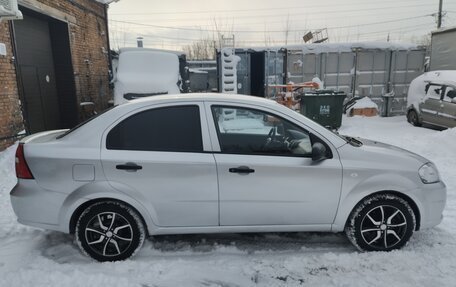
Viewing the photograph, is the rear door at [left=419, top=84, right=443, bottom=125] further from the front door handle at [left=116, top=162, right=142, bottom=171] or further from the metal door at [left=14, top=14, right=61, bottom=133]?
the metal door at [left=14, top=14, right=61, bottom=133]

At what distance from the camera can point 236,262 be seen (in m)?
3.31

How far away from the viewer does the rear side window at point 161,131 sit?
10.6 feet

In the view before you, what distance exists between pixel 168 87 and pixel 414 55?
1126 cm

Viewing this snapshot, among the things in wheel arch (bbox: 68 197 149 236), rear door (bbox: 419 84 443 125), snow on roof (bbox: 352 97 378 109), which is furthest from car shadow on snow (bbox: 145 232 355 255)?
snow on roof (bbox: 352 97 378 109)

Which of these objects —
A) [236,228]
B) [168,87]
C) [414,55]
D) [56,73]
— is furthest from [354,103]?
[236,228]

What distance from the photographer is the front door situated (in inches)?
126

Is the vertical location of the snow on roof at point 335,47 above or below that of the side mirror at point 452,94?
above

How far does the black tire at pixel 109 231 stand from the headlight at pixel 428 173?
2.79 meters

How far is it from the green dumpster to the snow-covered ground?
7084 millimetres

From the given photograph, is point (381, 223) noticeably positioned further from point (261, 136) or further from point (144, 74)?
point (144, 74)

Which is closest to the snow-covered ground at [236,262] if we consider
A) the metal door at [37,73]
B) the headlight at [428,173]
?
the headlight at [428,173]

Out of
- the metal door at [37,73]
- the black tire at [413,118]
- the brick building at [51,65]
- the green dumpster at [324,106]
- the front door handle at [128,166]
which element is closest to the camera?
the front door handle at [128,166]

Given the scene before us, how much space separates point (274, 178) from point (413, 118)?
33.2 feet

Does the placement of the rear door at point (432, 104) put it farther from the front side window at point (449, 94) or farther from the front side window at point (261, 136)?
the front side window at point (261, 136)
